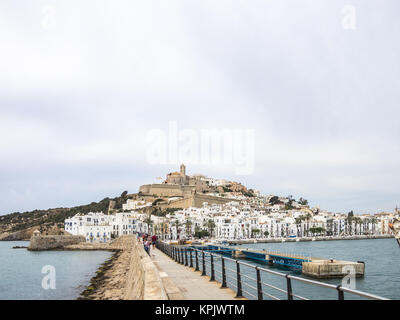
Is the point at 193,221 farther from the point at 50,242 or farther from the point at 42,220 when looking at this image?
the point at 42,220

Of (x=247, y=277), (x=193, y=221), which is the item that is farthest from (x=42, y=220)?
(x=247, y=277)

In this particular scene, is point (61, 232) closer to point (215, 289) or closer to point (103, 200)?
point (103, 200)

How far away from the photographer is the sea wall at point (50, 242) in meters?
82.4

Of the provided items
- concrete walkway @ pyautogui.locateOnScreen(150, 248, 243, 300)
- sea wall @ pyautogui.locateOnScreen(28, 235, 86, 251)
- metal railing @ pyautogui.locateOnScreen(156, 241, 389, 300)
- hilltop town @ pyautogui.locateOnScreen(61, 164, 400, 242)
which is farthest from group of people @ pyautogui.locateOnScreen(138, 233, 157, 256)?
hilltop town @ pyautogui.locateOnScreen(61, 164, 400, 242)

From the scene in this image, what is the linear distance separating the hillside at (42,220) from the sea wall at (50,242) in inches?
1301

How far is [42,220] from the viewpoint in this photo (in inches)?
5704

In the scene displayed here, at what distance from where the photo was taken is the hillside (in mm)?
132375

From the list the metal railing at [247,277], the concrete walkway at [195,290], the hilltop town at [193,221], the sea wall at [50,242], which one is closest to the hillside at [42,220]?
the hilltop town at [193,221]

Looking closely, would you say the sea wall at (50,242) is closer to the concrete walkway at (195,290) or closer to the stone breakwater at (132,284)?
the stone breakwater at (132,284)

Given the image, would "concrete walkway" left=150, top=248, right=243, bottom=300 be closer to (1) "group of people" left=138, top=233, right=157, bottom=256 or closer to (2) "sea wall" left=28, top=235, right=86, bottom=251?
(1) "group of people" left=138, top=233, right=157, bottom=256

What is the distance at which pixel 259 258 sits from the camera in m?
50.9
